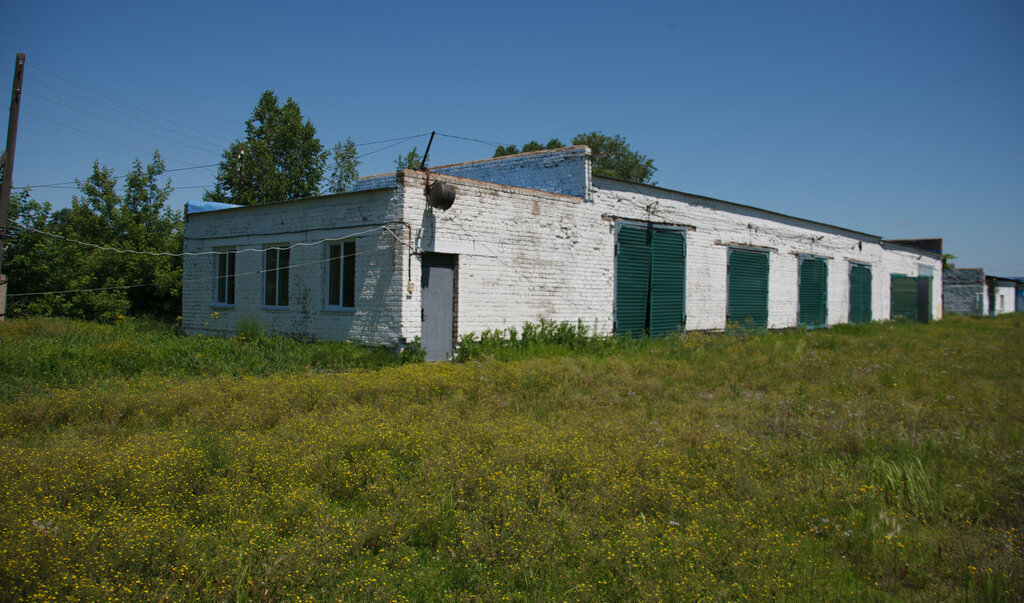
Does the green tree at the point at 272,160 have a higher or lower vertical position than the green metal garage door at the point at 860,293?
higher

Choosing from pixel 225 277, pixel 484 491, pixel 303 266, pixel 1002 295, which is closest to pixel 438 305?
pixel 303 266

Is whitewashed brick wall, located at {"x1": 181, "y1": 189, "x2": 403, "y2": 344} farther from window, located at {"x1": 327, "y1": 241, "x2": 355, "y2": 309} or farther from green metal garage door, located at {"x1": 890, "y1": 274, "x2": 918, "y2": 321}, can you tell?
green metal garage door, located at {"x1": 890, "y1": 274, "x2": 918, "y2": 321}

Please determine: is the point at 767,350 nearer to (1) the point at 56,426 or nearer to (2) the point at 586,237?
(2) the point at 586,237

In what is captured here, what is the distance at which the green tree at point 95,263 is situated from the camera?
53.1 feet

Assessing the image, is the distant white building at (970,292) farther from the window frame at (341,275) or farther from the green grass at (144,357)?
the green grass at (144,357)

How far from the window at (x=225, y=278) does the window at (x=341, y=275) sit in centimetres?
358

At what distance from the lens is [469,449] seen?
4.93 meters

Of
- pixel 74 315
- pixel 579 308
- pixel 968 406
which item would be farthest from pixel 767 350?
pixel 74 315

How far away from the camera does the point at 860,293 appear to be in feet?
82.5

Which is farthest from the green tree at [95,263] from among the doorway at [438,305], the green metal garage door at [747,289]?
the green metal garage door at [747,289]

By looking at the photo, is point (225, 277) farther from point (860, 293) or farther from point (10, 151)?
point (860, 293)

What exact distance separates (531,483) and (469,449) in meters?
0.75

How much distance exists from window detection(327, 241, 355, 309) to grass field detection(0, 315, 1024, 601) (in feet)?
11.0

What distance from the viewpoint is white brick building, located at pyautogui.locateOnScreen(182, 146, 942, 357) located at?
1084 centimetres
